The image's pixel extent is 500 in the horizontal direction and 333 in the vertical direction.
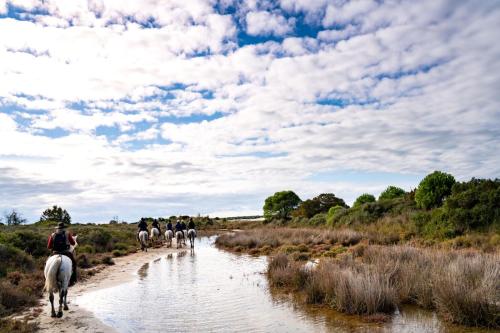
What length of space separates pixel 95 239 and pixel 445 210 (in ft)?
83.1

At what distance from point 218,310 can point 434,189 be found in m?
24.0

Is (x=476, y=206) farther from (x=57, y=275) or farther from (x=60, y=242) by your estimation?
(x=57, y=275)

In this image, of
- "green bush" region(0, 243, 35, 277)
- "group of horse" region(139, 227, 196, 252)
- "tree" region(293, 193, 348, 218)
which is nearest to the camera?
"green bush" region(0, 243, 35, 277)

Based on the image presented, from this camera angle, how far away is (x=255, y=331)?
962 cm

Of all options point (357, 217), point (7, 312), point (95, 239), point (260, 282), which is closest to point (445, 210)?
point (357, 217)

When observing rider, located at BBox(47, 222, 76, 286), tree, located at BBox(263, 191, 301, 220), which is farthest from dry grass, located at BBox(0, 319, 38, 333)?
tree, located at BBox(263, 191, 301, 220)

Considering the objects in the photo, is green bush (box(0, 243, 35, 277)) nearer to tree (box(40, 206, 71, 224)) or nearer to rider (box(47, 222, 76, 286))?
rider (box(47, 222, 76, 286))

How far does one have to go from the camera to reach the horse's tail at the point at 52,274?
1110 cm

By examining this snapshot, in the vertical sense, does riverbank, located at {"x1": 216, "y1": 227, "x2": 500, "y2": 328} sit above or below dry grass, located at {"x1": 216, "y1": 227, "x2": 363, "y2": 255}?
below

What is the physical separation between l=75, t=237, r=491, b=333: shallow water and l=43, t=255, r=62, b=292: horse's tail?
145 cm

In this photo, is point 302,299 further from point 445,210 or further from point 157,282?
point 445,210

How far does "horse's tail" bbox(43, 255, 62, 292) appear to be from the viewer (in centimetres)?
1110

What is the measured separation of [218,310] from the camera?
11.7 meters

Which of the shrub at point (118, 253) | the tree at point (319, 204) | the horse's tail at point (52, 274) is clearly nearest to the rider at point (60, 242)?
the horse's tail at point (52, 274)
